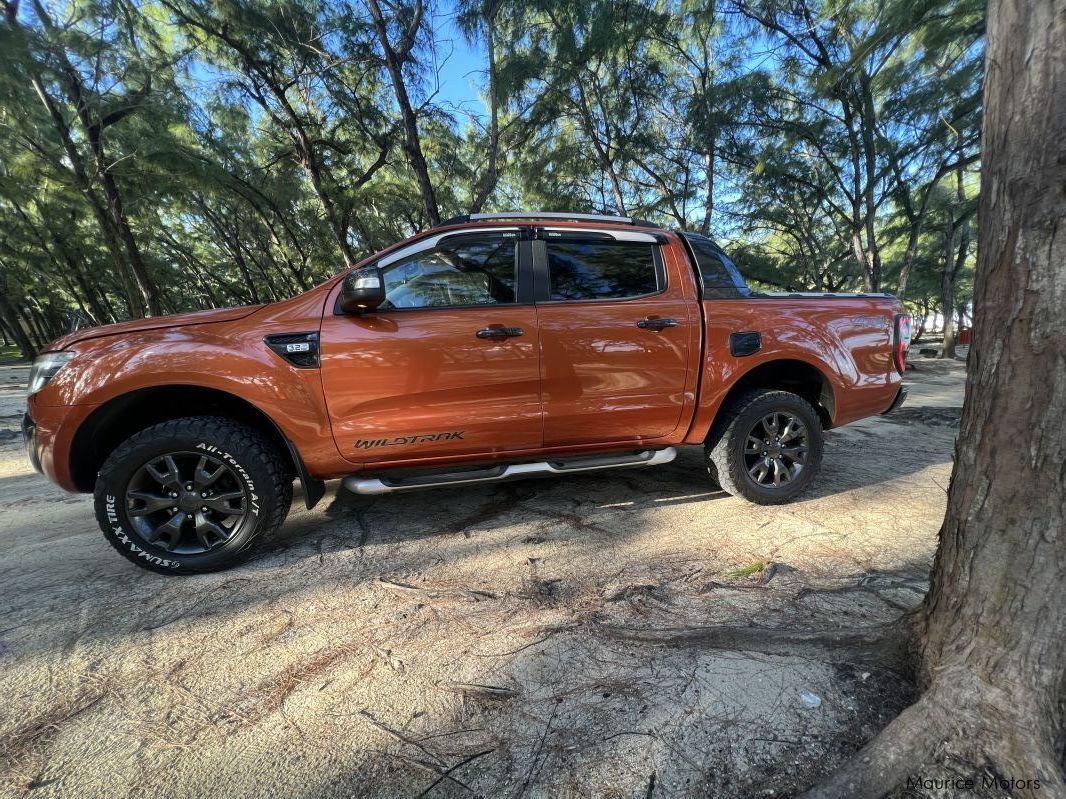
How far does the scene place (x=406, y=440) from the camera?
2.70m

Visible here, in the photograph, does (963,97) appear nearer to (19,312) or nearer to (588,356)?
(588,356)

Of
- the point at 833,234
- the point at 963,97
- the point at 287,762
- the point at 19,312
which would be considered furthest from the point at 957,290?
the point at 19,312

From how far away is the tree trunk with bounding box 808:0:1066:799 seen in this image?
116 cm

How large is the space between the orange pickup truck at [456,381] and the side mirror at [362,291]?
0.04ft

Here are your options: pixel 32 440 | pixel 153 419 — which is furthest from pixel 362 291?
pixel 32 440

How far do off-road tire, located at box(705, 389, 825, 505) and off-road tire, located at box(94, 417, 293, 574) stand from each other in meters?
2.71

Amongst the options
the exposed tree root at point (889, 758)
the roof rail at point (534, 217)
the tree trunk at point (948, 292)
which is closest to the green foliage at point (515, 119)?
the tree trunk at point (948, 292)

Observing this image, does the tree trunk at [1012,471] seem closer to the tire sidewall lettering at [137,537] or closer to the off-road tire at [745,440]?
the off-road tire at [745,440]

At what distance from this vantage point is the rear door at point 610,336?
111 inches

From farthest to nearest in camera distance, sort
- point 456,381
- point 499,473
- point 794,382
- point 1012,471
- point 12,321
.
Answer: point 12,321, point 794,382, point 499,473, point 456,381, point 1012,471

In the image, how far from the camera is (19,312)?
90.9ft

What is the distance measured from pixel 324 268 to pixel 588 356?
918 inches

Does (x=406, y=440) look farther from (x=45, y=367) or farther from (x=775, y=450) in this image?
(x=775, y=450)

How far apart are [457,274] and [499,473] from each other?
4.03 feet
